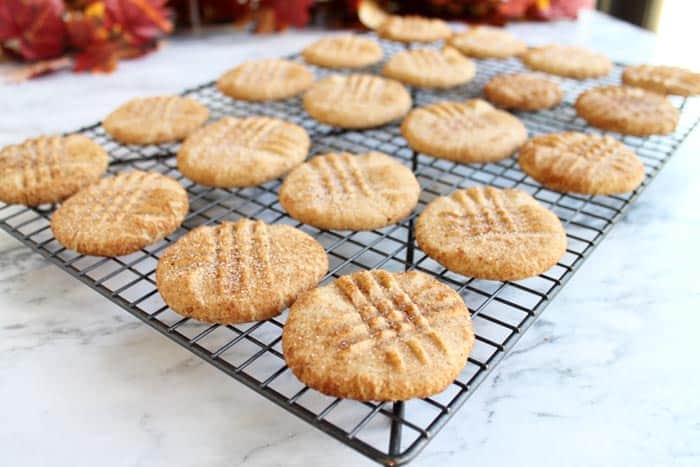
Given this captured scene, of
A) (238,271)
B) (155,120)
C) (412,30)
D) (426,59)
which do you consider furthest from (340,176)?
(412,30)

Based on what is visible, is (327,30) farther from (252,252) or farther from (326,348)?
(326,348)

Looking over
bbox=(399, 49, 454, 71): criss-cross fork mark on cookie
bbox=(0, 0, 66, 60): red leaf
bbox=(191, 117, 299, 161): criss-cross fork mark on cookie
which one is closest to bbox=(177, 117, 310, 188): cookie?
bbox=(191, 117, 299, 161): criss-cross fork mark on cookie

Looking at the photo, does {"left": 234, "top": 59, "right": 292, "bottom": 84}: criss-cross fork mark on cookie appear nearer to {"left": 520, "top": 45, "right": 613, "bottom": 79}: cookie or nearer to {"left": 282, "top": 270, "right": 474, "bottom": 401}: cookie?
{"left": 520, "top": 45, "right": 613, "bottom": 79}: cookie

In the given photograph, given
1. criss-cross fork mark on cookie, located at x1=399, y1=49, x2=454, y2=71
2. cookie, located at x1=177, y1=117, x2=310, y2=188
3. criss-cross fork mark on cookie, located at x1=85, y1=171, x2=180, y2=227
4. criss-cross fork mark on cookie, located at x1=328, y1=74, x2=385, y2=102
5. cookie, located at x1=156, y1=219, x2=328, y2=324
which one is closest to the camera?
cookie, located at x1=156, y1=219, x2=328, y2=324

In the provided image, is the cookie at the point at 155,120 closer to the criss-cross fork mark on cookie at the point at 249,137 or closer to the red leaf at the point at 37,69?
the criss-cross fork mark on cookie at the point at 249,137

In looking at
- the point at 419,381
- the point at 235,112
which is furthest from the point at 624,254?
the point at 235,112

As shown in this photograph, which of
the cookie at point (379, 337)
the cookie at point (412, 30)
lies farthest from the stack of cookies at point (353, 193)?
the cookie at point (412, 30)

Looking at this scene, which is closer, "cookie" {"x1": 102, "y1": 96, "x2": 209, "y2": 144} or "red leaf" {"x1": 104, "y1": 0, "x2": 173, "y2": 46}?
"cookie" {"x1": 102, "y1": 96, "x2": 209, "y2": 144}
